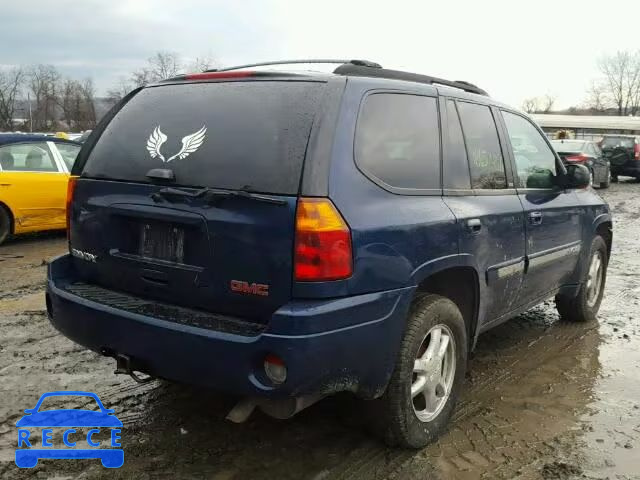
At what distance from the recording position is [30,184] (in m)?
8.23

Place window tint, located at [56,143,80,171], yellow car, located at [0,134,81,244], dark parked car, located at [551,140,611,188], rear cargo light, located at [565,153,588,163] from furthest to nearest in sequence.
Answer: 1. dark parked car, located at [551,140,611,188]
2. rear cargo light, located at [565,153,588,163]
3. window tint, located at [56,143,80,171]
4. yellow car, located at [0,134,81,244]

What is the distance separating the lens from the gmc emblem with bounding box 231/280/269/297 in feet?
8.35

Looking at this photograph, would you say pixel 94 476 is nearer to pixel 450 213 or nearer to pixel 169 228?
pixel 169 228

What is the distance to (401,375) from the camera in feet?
9.32

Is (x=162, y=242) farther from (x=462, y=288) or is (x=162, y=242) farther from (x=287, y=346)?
(x=462, y=288)

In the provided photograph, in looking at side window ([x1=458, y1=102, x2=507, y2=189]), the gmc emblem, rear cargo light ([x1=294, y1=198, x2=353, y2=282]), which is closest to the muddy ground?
the gmc emblem

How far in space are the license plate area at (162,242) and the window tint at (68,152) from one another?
6600 millimetres

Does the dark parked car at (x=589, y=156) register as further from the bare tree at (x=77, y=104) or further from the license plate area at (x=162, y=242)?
the bare tree at (x=77, y=104)

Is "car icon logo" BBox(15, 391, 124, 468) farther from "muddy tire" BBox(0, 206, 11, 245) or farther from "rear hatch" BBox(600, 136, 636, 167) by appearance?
"rear hatch" BBox(600, 136, 636, 167)

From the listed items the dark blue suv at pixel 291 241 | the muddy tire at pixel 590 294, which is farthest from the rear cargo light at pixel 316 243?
the muddy tire at pixel 590 294

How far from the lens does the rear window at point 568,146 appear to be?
60.1ft

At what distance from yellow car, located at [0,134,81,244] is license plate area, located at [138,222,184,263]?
607cm

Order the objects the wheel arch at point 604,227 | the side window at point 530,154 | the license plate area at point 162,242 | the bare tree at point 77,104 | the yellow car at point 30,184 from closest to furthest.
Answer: the license plate area at point 162,242 → the side window at point 530,154 → the wheel arch at point 604,227 → the yellow car at point 30,184 → the bare tree at point 77,104

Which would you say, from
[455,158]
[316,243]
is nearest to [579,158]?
[455,158]
